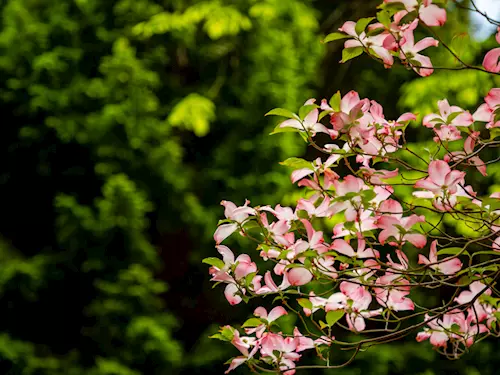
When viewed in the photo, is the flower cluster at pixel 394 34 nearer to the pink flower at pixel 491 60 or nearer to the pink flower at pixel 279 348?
the pink flower at pixel 491 60

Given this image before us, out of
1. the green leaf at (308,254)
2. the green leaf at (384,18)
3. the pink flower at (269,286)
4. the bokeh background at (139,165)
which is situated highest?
the green leaf at (384,18)

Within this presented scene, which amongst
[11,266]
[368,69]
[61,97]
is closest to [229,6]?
[61,97]

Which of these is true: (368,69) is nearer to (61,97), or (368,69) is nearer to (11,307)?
(61,97)

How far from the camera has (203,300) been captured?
3857 mm

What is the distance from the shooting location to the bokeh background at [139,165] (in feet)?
10.8

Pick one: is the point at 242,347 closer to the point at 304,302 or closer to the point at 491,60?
the point at 304,302

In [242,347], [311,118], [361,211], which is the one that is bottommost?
[242,347]

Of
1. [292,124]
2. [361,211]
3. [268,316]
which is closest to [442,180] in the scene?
[361,211]

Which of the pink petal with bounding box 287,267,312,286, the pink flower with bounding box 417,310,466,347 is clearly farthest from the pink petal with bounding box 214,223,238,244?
the pink flower with bounding box 417,310,466,347

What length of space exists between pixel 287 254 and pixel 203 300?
2.96m

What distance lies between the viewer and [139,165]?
3.59 meters

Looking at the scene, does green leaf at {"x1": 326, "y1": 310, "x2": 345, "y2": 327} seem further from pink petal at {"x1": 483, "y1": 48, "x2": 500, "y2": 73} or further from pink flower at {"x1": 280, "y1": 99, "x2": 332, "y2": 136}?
pink petal at {"x1": 483, "y1": 48, "x2": 500, "y2": 73}

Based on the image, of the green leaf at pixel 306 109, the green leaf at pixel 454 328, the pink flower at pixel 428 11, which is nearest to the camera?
the pink flower at pixel 428 11

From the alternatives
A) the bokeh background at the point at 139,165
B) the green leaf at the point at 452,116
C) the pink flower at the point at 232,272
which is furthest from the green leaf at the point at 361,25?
the bokeh background at the point at 139,165
